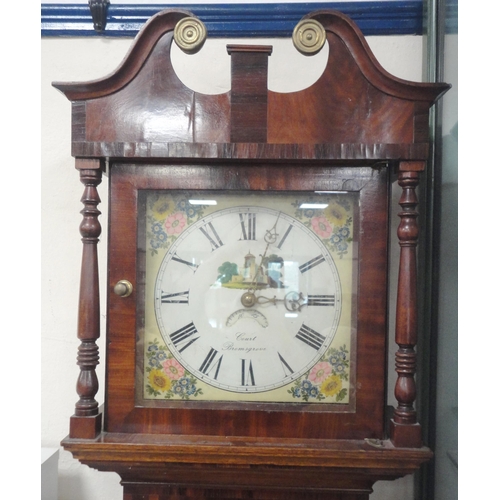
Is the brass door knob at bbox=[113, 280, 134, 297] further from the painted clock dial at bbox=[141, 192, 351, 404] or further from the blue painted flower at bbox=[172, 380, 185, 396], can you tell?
the blue painted flower at bbox=[172, 380, 185, 396]

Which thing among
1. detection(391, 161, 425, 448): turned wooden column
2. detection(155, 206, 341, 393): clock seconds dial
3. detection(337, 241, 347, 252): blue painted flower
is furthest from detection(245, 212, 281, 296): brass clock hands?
detection(391, 161, 425, 448): turned wooden column

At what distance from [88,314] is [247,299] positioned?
268 millimetres

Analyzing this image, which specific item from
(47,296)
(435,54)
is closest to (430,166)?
(435,54)

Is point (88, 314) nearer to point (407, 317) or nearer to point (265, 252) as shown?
point (265, 252)

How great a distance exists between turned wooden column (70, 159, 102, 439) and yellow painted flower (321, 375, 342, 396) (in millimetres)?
384

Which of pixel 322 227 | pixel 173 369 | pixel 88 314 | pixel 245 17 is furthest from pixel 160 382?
pixel 245 17

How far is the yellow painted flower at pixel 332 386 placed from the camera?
0.90 m

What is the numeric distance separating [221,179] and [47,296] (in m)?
0.54

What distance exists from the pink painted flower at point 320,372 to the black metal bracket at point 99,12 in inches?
33.9

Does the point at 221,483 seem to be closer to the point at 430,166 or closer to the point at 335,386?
the point at 335,386

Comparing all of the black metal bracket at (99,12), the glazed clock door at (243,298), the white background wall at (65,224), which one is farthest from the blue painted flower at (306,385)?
the black metal bracket at (99,12)

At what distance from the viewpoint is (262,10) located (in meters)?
1.14

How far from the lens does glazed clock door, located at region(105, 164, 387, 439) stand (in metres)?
0.89

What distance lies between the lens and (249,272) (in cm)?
91
